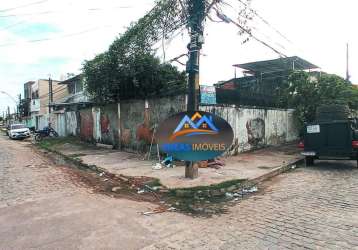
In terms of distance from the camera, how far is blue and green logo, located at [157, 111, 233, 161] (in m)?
8.05

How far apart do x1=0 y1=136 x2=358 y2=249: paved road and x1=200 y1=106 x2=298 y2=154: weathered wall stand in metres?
5.52

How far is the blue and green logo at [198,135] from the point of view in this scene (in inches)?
317

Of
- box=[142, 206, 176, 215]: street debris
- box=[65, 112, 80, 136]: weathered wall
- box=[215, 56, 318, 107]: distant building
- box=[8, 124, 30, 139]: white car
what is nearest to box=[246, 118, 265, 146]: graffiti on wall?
box=[215, 56, 318, 107]: distant building

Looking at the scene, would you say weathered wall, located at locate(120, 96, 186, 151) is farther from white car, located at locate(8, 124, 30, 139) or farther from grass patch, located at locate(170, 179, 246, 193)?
white car, located at locate(8, 124, 30, 139)

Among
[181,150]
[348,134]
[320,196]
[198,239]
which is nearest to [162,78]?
[181,150]

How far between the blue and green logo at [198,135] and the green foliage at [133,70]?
17.5 ft

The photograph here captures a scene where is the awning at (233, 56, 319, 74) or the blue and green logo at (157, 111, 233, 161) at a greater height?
the awning at (233, 56, 319, 74)

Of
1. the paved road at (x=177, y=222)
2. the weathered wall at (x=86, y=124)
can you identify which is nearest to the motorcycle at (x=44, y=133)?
the weathered wall at (x=86, y=124)

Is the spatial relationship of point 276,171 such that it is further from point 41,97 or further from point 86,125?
point 41,97

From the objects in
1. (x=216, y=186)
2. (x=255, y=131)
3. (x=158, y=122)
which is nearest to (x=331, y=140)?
(x=255, y=131)

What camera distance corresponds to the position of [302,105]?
731 inches

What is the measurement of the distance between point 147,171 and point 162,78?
255 inches

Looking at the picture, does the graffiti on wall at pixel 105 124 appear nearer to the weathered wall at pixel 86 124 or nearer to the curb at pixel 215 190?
the weathered wall at pixel 86 124

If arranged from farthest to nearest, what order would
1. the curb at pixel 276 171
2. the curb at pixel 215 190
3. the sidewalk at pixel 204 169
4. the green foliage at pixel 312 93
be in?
the green foliage at pixel 312 93 → the curb at pixel 276 171 → the sidewalk at pixel 204 169 → the curb at pixel 215 190
